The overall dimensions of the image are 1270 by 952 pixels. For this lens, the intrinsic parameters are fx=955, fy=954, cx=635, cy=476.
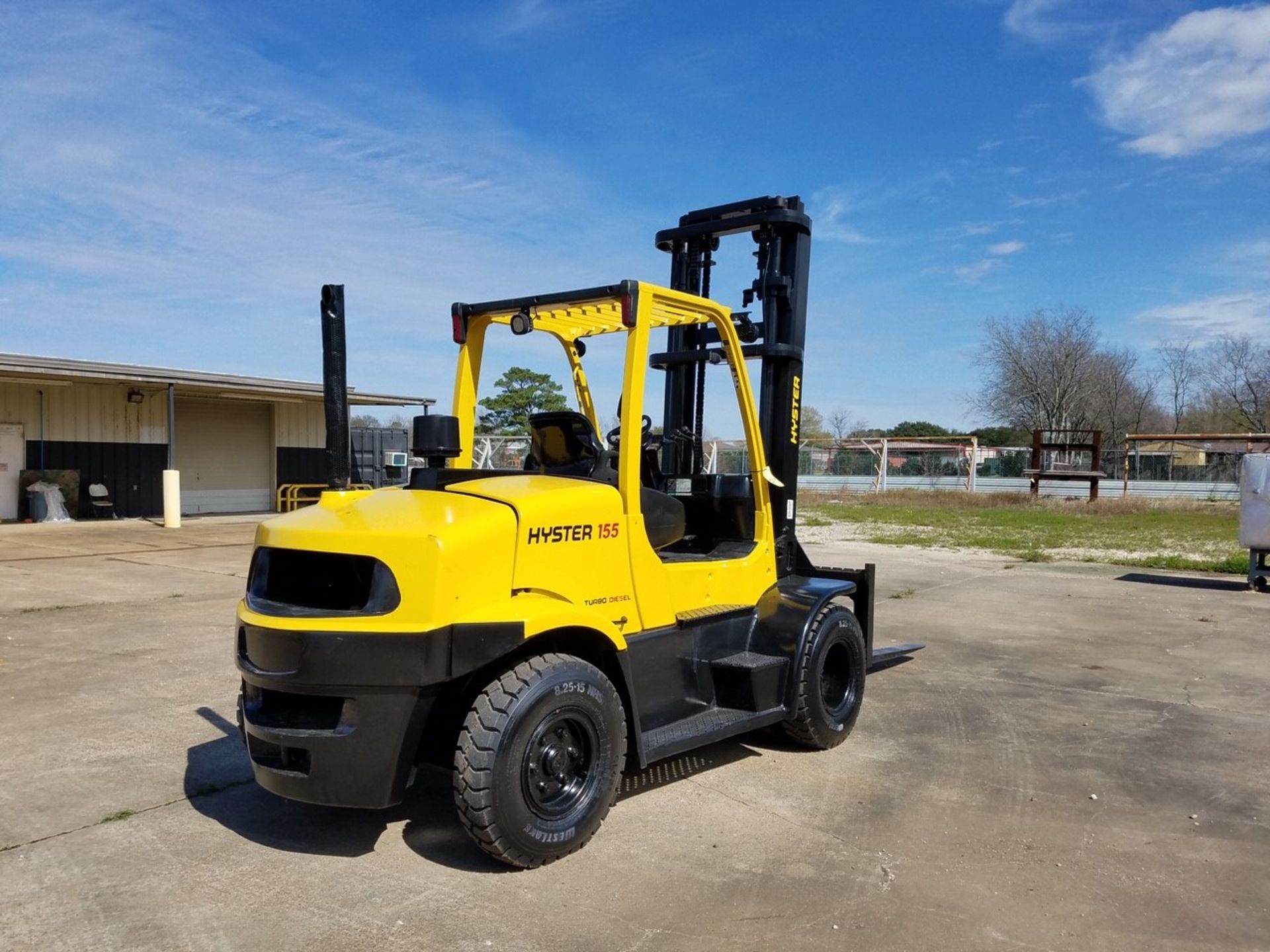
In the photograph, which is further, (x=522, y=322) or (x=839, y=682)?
(x=839, y=682)

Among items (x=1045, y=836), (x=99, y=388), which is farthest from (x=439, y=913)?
(x=99, y=388)

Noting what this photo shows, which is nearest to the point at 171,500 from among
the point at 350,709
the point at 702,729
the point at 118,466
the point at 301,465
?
the point at 118,466

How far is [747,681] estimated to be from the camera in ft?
17.3

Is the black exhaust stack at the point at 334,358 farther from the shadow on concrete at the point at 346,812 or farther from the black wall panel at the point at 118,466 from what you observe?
the black wall panel at the point at 118,466

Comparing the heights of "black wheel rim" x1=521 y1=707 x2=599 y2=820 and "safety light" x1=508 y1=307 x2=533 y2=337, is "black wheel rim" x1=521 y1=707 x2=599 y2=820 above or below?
below

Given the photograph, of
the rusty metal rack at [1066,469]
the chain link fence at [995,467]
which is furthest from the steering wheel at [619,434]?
the chain link fence at [995,467]

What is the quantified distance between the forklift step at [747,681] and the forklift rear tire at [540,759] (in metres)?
1.00

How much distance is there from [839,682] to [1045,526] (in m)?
19.3

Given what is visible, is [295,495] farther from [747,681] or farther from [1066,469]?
[1066,469]

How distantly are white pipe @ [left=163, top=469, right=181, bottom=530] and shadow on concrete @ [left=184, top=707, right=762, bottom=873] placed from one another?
55.4ft

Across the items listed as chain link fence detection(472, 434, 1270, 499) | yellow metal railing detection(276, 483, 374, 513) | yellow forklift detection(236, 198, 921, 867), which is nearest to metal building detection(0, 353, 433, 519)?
yellow metal railing detection(276, 483, 374, 513)

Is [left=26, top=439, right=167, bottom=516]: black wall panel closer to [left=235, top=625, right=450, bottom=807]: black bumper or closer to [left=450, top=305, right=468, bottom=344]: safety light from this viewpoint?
[left=450, top=305, right=468, bottom=344]: safety light

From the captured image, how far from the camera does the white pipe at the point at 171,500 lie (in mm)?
20812

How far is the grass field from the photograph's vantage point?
17.4 m
